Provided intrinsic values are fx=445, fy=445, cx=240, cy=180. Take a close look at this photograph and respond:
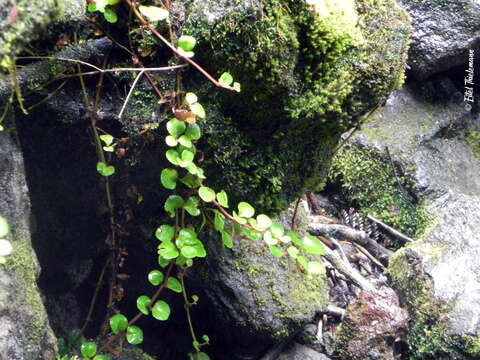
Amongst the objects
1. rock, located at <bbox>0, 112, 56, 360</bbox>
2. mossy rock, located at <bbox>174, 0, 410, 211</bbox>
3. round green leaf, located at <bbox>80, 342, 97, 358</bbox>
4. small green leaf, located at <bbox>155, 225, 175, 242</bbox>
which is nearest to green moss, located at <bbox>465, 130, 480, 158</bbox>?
mossy rock, located at <bbox>174, 0, 410, 211</bbox>

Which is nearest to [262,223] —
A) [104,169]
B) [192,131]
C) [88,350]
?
[192,131]

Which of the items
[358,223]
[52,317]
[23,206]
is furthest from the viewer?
[358,223]

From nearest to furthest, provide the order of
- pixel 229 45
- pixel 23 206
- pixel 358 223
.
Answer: pixel 23 206 → pixel 229 45 → pixel 358 223

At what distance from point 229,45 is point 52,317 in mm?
1679

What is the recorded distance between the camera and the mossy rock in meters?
1.87

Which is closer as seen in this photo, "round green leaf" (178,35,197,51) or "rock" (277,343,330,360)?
"round green leaf" (178,35,197,51)

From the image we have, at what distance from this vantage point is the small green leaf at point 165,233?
1813 millimetres

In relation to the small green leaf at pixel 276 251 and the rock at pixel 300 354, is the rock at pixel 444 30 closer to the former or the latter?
the rock at pixel 300 354

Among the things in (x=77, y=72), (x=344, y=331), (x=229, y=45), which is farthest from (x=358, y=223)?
(x=77, y=72)

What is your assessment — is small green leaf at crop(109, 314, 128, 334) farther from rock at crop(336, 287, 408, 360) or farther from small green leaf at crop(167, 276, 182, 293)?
rock at crop(336, 287, 408, 360)

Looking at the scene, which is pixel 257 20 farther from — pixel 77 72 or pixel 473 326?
pixel 473 326

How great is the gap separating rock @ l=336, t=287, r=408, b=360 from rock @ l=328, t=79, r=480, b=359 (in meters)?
0.19

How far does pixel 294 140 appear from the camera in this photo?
2188 mm

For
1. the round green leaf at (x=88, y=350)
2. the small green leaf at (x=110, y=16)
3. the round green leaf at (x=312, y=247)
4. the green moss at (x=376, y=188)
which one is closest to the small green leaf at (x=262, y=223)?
the round green leaf at (x=312, y=247)
